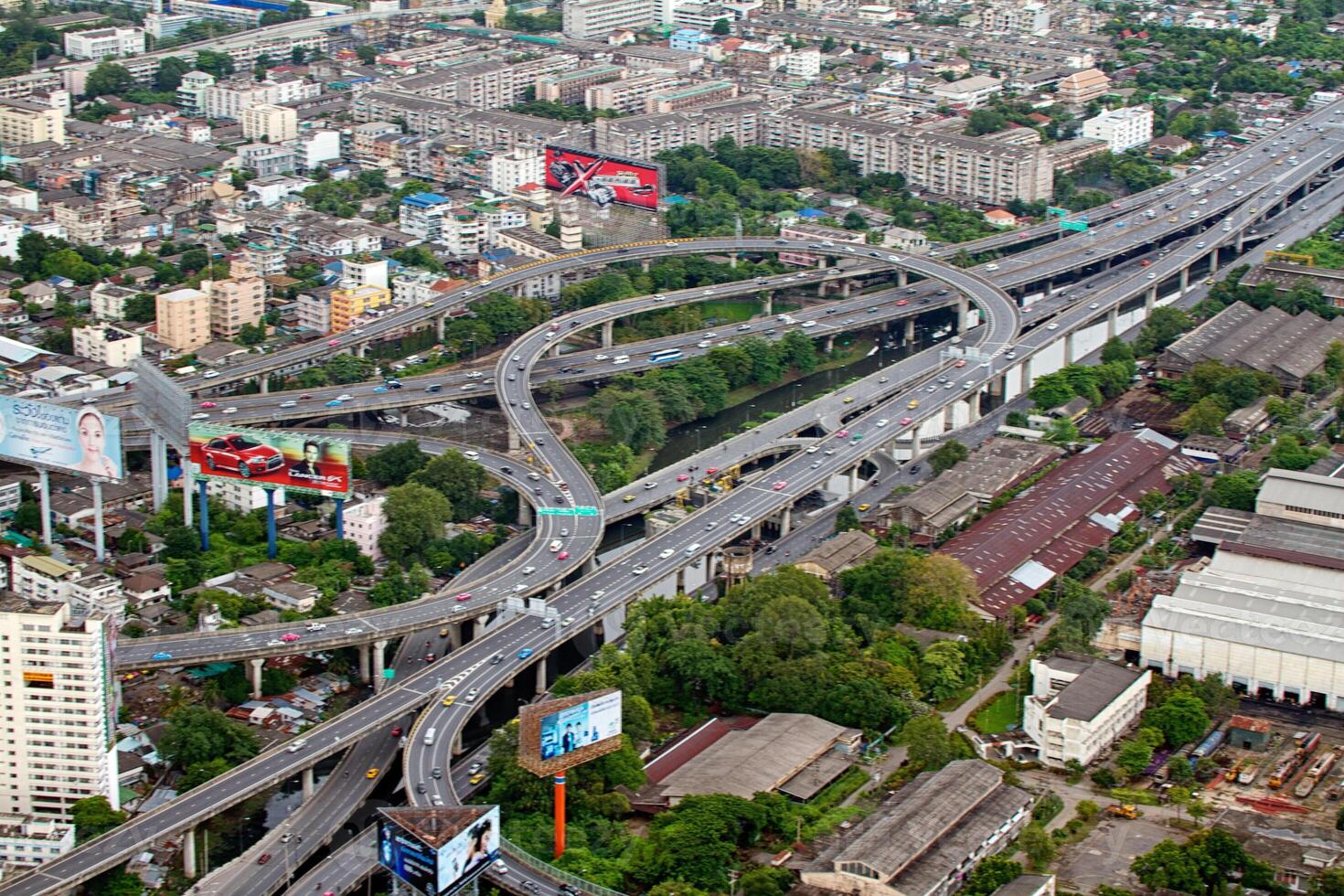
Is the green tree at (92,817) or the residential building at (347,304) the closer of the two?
the green tree at (92,817)

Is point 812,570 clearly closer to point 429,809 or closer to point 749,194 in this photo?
point 429,809

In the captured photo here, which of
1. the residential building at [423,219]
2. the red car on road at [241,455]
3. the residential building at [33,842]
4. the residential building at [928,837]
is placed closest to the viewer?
the residential building at [928,837]

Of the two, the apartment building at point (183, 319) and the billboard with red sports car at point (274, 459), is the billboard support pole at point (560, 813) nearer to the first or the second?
the billboard with red sports car at point (274, 459)

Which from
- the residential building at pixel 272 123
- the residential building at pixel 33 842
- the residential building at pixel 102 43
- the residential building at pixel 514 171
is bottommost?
the residential building at pixel 33 842

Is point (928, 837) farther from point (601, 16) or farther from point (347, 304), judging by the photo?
point (601, 16)

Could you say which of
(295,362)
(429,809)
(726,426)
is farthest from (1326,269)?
(429,809)

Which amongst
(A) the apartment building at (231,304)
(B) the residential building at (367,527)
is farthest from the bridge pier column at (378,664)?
(A) the apartment building at (231,304)

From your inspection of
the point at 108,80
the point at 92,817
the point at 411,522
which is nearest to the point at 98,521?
the point at 411,522

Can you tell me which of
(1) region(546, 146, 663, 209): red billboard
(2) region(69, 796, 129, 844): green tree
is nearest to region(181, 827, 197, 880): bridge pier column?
(2) region(69, 796, 129, 844): green tree
